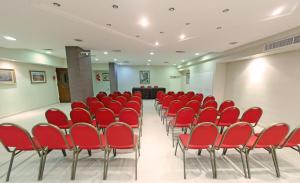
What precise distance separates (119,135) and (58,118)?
2.04 m

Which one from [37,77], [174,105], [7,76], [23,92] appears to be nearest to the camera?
[174,105]

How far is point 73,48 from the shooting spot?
17.3 ft

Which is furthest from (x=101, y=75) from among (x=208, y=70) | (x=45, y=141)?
(x=45, y=141)

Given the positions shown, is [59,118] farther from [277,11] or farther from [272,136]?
[277,11]

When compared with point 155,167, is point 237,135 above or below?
above

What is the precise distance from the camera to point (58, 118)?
316cm

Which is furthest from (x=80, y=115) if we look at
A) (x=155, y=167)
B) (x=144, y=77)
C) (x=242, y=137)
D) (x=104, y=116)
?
(x=144, y=77)

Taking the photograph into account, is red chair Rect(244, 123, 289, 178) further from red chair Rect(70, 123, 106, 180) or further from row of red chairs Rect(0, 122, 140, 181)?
red chair Rect(70, 123, 106, 180)

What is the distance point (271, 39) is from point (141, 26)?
4.02 meters

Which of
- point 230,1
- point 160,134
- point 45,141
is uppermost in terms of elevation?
point 230,1

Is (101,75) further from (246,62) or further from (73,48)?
(246,62)

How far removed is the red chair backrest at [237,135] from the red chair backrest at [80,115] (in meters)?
2.81

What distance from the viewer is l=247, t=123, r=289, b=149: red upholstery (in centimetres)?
196

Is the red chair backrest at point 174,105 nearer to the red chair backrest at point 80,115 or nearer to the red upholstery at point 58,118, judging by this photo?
the red chair backrest at point 80,115
